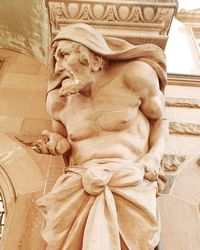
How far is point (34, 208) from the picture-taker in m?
2.32

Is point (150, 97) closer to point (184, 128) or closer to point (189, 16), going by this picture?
point (184, 128)

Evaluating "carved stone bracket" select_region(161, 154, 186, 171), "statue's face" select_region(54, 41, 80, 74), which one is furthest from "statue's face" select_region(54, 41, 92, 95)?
"carved stone bracket" select_region(161, 154, 186, 171)

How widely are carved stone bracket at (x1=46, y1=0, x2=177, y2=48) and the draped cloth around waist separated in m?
1.26

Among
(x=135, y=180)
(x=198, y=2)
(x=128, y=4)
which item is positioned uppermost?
(x=198, y=2)

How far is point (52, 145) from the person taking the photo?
1.73 m

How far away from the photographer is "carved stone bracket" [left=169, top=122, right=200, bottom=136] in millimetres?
2734

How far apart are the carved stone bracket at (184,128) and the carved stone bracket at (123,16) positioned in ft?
2.28

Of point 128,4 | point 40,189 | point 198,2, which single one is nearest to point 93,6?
point 128,4

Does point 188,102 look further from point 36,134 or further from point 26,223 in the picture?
point 26,223

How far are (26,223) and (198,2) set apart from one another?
15.3 feet

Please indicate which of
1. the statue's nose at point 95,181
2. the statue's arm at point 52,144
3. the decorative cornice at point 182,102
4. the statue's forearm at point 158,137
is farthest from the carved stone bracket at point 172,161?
the statue's nose at point 95,181

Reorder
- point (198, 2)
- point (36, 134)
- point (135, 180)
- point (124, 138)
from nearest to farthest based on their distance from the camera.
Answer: point (135, 180) → point (124, 138) → point (36, 134) → point (198, 2)

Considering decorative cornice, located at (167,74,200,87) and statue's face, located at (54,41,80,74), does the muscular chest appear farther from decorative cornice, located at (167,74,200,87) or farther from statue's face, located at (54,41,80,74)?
decorative cornice, located at (167,74,200,87)

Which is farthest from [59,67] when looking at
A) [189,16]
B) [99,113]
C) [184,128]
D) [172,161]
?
[189,16]
